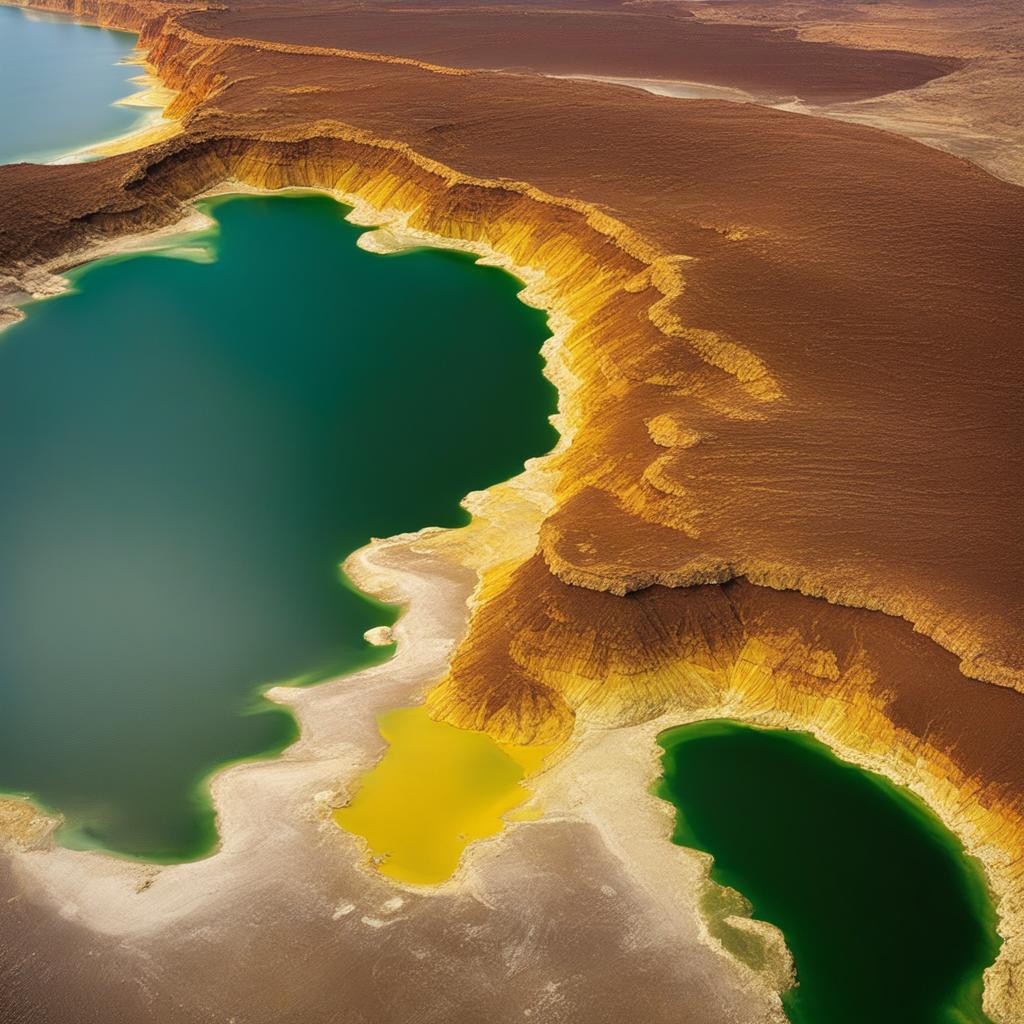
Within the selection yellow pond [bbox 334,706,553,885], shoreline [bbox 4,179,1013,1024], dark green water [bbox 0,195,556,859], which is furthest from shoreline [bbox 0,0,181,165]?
yellow pond [bbox 334,706,553,885]

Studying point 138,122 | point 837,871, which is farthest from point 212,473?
point 138,122

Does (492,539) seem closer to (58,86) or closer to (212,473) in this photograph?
(212,473)

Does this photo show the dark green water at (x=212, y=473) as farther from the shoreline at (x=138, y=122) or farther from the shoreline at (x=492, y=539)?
the shoreline at (x=138, y=122)

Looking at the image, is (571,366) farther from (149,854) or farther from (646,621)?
(149,854)

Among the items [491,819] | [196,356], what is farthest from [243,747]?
[196,356]

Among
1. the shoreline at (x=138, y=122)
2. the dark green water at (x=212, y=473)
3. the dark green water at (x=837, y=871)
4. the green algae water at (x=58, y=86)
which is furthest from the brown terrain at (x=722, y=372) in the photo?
the green algae water at (x=58, y=86)

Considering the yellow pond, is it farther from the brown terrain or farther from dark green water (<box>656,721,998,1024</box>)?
dark green water (<box>656,721,998,1024</box>)
